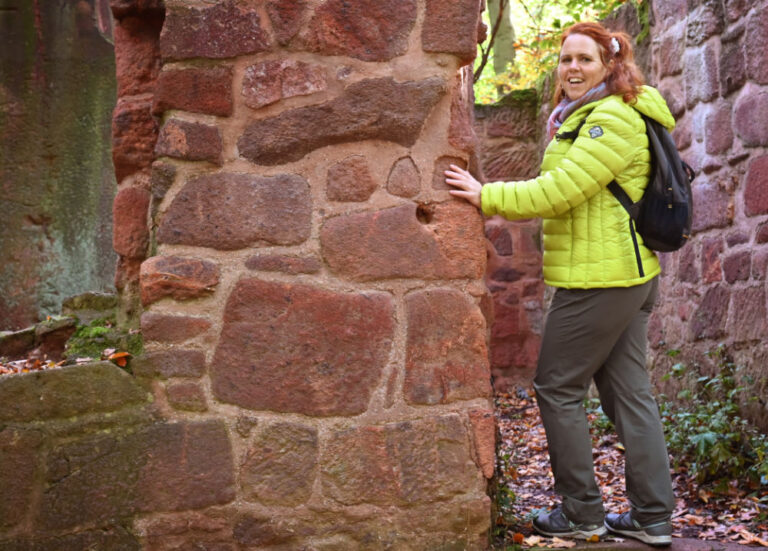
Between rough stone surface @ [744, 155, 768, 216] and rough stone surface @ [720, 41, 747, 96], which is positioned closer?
rough stone surface @ [744, 155, 768, 216]

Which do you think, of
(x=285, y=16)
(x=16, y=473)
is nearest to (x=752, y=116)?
(x=285, y=16)

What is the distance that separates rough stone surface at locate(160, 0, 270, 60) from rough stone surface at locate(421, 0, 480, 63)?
490 mm

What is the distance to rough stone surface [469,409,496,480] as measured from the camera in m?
2.59

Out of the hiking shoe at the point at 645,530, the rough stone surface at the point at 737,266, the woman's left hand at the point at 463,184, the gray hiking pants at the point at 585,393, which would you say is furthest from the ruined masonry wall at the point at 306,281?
the rough stone surface at the point at 737,266

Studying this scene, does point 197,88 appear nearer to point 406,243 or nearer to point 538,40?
point 406,243

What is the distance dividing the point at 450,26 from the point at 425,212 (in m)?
0.57

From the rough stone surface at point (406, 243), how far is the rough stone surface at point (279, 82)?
1.31 ft

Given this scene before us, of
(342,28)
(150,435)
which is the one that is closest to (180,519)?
(150,435)

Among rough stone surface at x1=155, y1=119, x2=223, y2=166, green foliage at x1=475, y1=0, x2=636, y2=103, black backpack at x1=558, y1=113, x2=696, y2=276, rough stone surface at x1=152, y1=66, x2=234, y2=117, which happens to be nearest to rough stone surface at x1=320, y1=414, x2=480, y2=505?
black backpack at x1=558, y1=113, x2=696, y2=276

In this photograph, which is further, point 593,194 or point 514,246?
point 514,246

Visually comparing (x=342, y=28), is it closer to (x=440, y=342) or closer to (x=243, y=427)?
(x=440, y=342)

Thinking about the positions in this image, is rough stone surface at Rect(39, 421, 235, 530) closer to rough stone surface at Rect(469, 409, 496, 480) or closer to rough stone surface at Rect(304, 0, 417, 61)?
rough stone surface at Rect(469, 409, 496, 480)

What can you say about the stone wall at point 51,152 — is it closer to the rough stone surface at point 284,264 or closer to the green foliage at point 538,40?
the green foliage at point 538,40

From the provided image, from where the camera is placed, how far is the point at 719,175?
457cm
